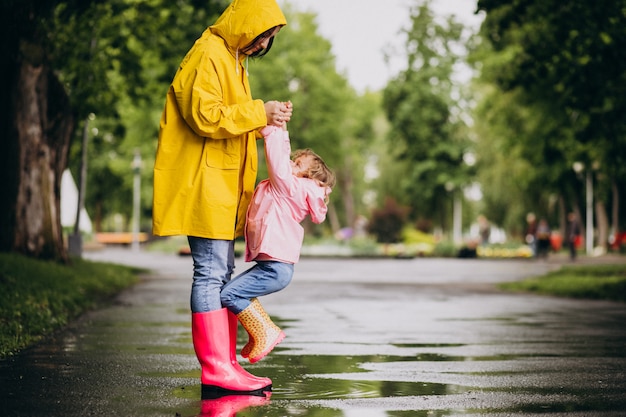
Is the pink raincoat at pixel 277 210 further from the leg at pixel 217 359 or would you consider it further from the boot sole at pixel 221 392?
the boot sole at pixel 221 392

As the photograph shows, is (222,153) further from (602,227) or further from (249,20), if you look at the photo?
(602,227)

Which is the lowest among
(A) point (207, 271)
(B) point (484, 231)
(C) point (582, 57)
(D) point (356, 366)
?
(D) point (356, 366)

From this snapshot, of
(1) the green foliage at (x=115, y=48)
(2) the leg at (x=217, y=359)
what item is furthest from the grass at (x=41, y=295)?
(1) the green foliage at (x=115, y=48)

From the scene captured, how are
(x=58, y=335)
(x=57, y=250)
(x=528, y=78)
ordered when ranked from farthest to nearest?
(x=528, y=78)
(x=57, y=250)
(x=58, y=335)

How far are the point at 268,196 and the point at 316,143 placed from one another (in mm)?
56865

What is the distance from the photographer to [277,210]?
6055 mm

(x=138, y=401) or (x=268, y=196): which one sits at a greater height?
(x=268, y=196)

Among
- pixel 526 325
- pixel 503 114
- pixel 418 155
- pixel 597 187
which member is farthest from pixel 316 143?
pixel 526 325

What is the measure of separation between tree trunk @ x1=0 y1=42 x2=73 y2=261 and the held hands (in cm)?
1068

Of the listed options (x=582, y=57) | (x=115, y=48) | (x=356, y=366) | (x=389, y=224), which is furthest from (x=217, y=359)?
(x=389, y=224)

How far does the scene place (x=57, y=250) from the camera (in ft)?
56.0

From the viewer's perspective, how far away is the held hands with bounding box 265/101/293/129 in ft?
19.6

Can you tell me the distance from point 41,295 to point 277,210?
6.53 m

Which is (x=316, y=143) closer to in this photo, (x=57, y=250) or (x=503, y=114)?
(x=503, y=114)
